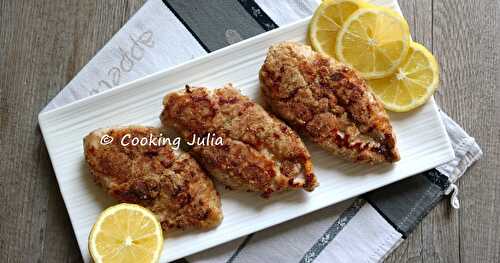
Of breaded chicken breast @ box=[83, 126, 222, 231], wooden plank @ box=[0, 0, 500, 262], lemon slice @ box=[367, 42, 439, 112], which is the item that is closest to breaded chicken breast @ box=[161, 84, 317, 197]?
breaded chicken breast @ box=[83, 126, 222, 231]

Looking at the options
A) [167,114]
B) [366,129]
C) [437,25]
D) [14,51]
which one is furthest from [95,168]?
[437,25]

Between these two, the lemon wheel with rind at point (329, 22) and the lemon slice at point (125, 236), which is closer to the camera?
the lemon slice at point (125, 236)

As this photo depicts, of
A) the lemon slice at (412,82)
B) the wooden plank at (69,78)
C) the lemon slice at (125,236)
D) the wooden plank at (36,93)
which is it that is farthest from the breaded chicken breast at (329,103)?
the wooden plank at (36,93)

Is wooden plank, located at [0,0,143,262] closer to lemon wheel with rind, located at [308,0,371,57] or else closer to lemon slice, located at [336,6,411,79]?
lemon wheel with rind, located at [308,0,371,57]

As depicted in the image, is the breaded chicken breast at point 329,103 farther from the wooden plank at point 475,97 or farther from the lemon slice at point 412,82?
the wooden plank at point 475,97

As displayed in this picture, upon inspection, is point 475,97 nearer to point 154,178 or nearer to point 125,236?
point 154,178

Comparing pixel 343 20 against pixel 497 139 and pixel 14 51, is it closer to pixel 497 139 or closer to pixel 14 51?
pixel 497 139
